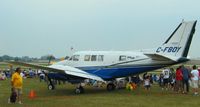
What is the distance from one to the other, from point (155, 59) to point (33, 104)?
9.68 metres

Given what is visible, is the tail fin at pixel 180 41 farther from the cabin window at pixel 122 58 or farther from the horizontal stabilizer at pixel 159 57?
the cabin window at pixel 122 58

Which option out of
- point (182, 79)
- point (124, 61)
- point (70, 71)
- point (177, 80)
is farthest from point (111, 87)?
point (182, 79)

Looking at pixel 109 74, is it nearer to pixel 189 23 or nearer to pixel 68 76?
pixel 68 76

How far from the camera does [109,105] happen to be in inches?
723

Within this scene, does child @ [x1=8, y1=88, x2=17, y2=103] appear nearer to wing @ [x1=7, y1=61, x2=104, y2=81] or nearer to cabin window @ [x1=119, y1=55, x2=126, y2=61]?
wing @ [x1=7, y1=61, x2=104, y2=81]

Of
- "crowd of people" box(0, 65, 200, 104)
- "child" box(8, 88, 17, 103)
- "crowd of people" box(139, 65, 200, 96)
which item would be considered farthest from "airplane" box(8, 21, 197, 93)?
"child" box(8, 88, 17, 103)

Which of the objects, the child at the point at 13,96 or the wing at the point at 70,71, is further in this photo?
the wing at the point at 70,71

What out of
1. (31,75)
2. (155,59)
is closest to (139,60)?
(155,59)

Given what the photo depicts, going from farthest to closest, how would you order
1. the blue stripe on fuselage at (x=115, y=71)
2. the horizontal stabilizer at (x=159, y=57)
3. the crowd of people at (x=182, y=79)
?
the blue stripe on fuselage at (x=115, y=71) < the horizontal stabilizer at (x=159, y=57) < the crowd of people at (x=182, y=79)

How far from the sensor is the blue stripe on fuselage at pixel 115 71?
84.5ft

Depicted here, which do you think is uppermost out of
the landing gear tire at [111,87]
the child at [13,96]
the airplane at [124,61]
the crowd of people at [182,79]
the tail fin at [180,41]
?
the tail fin at [180,41]

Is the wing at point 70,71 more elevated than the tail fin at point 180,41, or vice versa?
the tail fin at point 180,41

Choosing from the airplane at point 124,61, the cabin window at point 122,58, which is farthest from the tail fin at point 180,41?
the cabin window at point 122,58

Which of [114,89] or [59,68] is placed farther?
[114,89]
